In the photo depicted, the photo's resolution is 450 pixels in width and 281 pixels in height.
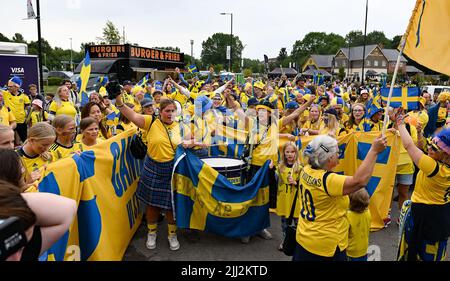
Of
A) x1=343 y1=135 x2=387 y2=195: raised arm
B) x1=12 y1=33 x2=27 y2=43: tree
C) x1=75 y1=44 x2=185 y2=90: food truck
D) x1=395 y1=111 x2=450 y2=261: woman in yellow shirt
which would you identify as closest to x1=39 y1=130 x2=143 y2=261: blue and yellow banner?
x1=343 y1=135 x2=387 y2=195: raised arm

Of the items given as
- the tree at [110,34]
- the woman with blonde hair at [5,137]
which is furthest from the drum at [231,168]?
the tree at [110,34]

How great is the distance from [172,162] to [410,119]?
12.8 ft

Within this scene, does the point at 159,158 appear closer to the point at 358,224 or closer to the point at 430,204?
the point at 358,224

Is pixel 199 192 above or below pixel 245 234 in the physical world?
above

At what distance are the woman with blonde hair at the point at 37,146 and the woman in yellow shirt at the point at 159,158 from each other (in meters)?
1.17

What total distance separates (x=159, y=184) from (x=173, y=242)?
2.61ft

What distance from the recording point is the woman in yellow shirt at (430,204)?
3115 mm

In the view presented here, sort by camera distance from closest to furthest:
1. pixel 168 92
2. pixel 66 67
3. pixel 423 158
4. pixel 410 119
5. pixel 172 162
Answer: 1. pixel 423 158
2. pixel 172 162
3. pixel 410 119
4. pixel 168 92
5. pixel 66 67

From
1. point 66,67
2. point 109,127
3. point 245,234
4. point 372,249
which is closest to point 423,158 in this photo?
point 372,249

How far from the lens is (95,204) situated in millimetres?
3650

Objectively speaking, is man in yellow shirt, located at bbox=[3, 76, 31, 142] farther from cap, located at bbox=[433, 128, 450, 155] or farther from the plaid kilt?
cap, located at bbox=[433, 128, 450, 155]

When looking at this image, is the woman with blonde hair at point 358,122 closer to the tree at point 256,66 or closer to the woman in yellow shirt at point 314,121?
the woman in yellow shirt at point 314,121

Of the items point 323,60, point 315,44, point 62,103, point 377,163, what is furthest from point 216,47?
point 377,163

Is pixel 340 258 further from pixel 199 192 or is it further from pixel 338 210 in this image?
pixel 199 192
